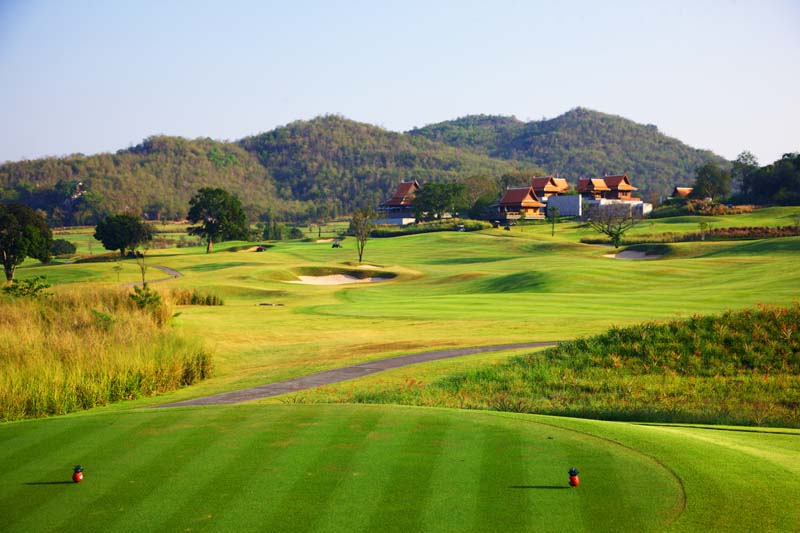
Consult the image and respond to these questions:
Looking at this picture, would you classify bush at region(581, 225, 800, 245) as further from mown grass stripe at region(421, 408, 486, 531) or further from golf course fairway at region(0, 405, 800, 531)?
mown grass stripe at region(421, 408, 486, 531)

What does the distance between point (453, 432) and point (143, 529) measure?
16.2ft

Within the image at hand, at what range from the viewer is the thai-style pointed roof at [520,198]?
126 meters

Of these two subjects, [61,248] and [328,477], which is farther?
[61,248]

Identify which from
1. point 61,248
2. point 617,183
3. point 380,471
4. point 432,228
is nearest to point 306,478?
point 380,471

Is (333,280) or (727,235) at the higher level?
(727,235)

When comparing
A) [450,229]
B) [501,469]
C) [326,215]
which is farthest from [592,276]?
[326,215]

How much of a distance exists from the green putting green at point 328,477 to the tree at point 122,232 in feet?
259

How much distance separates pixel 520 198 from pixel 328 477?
11991 cm

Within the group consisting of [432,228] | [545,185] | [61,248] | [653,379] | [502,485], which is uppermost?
[545,185]

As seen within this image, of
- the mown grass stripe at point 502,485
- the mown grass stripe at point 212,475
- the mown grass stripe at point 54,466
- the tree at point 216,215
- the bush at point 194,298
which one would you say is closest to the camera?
the mown grass stripe at point 502,485

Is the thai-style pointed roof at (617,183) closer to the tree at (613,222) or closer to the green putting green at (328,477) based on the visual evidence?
the tree at (613,222)

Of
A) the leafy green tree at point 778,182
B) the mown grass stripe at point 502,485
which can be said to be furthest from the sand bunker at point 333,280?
the leafy green tree at point 778,182

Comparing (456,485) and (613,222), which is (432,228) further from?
(456,485)

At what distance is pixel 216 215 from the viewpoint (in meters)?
97.6
